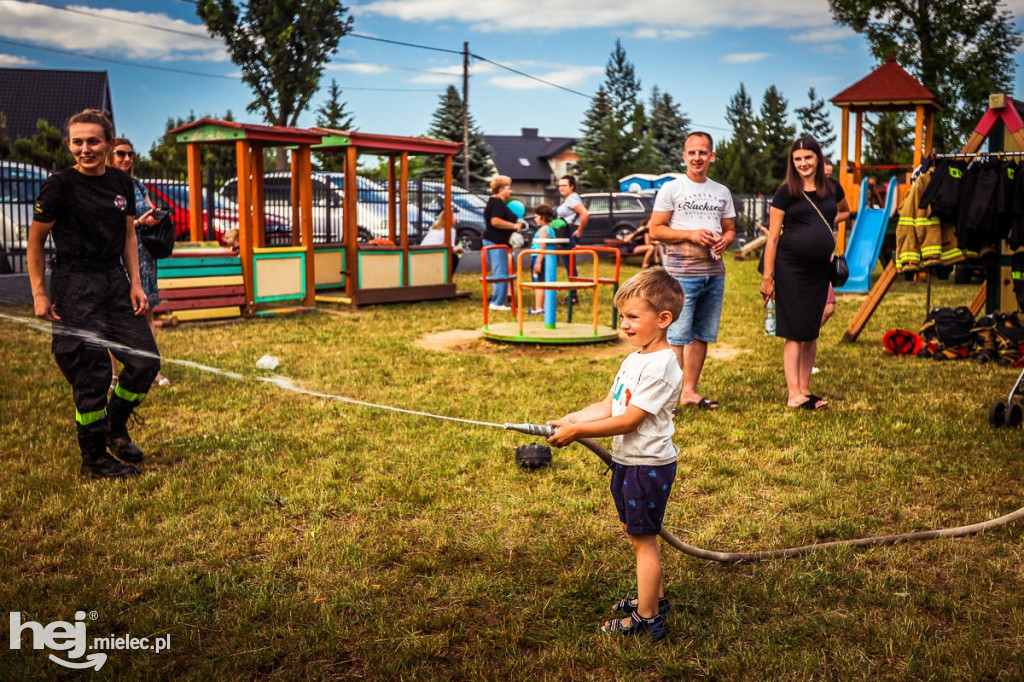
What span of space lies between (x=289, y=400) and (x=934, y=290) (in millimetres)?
13253

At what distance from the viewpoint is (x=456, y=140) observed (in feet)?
180

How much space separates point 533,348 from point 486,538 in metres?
6.16

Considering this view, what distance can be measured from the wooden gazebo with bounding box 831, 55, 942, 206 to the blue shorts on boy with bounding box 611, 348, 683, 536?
16.5 m

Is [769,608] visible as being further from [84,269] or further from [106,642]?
[84,269]

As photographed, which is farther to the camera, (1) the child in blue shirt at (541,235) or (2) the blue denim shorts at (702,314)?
(1) the child in blue shirt at (541,235)

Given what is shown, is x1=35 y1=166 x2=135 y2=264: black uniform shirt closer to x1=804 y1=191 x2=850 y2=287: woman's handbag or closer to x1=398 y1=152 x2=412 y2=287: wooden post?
x1=804 y1=191 x2=850 y2=287: woman's handbag

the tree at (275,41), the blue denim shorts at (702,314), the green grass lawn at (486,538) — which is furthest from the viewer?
the tree at (275,41)

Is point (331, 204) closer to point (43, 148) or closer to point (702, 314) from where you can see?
point (43, 148)

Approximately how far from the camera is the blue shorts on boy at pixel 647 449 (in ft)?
10.8

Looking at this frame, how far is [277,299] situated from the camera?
14.0 m

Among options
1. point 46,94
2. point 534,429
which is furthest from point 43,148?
point 534,429

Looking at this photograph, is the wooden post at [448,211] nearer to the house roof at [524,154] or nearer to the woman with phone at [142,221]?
the woman with phone at [142,221]

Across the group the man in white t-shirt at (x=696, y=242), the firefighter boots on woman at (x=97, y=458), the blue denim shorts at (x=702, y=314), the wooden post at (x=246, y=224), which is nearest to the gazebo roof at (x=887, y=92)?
the wooden post at (x=246, y=224)

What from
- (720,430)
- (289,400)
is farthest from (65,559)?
(720,430)
